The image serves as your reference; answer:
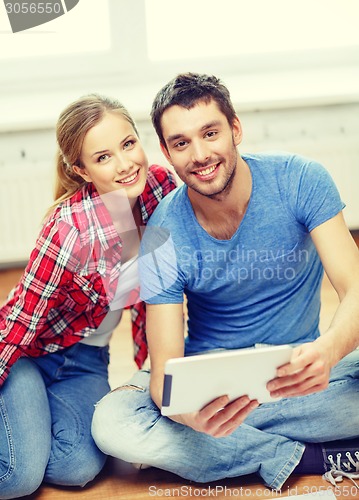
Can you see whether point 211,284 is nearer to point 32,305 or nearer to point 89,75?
point 32,305

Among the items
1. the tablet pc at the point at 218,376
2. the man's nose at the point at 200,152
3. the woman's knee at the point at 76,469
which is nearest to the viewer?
the tablet pc at the point at 218,376

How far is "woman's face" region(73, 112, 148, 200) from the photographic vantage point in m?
1.57

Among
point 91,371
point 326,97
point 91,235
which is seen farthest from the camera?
point 326,97

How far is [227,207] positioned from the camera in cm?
151

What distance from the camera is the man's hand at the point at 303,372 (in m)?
1.25

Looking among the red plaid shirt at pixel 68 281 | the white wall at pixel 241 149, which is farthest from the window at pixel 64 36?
the red plaid shirt at pixel 68 281

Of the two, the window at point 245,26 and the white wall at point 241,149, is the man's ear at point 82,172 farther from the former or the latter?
the window at point 245,26

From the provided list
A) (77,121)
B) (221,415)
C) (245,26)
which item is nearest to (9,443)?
(221,415)

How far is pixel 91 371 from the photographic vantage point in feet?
5.71

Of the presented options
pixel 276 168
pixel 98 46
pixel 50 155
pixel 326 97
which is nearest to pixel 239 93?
pixel 326 97

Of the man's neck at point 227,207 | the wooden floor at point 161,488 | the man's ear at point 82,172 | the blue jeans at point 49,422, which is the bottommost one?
the wooden floor at point 161,488

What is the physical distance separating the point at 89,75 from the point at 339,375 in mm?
1704

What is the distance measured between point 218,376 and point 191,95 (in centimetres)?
58

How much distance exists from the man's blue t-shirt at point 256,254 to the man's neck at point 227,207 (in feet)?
0.05
